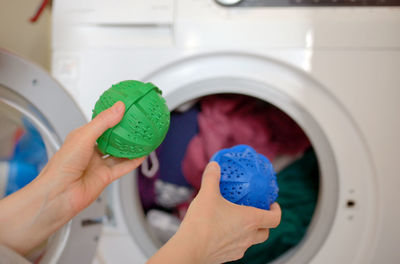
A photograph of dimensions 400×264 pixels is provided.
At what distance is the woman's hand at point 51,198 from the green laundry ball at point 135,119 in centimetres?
3

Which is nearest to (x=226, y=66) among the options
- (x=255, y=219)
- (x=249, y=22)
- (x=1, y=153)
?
(x=249, y=22)

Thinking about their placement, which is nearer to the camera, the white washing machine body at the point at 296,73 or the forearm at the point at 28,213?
the forearm at the point at 28,213

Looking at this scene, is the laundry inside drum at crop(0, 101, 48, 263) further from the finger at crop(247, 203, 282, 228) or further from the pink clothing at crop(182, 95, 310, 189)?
the finger at crop(247, 203, 282, 228)

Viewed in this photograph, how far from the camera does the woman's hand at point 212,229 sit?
435 mm

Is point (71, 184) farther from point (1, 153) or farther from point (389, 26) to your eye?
point (389, 26)

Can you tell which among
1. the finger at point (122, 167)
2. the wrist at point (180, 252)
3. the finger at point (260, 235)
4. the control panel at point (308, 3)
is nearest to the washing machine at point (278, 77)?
the control panel at point (308, 3)

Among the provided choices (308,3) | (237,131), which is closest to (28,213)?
(237,131)

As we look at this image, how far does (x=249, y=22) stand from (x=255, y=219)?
1.34 ft

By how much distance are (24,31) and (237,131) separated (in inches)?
30.8

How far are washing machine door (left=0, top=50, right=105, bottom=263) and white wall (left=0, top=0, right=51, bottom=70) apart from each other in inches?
12.1

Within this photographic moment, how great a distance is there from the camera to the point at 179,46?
71 cm

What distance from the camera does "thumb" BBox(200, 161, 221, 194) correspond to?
0.48 m

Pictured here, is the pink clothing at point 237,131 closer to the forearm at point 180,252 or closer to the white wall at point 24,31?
the forearm at point 180,252

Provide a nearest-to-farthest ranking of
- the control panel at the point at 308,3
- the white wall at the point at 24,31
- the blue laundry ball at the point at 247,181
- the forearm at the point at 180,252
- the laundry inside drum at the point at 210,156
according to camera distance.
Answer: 1. the forearm at the point at 180,252
2. the blue laundry ball at the point at 247,181
3. the control panel at the point at 308,3
4. the laundry inside drum at the point at 210,156
5. the white wall at the point at 24,31
